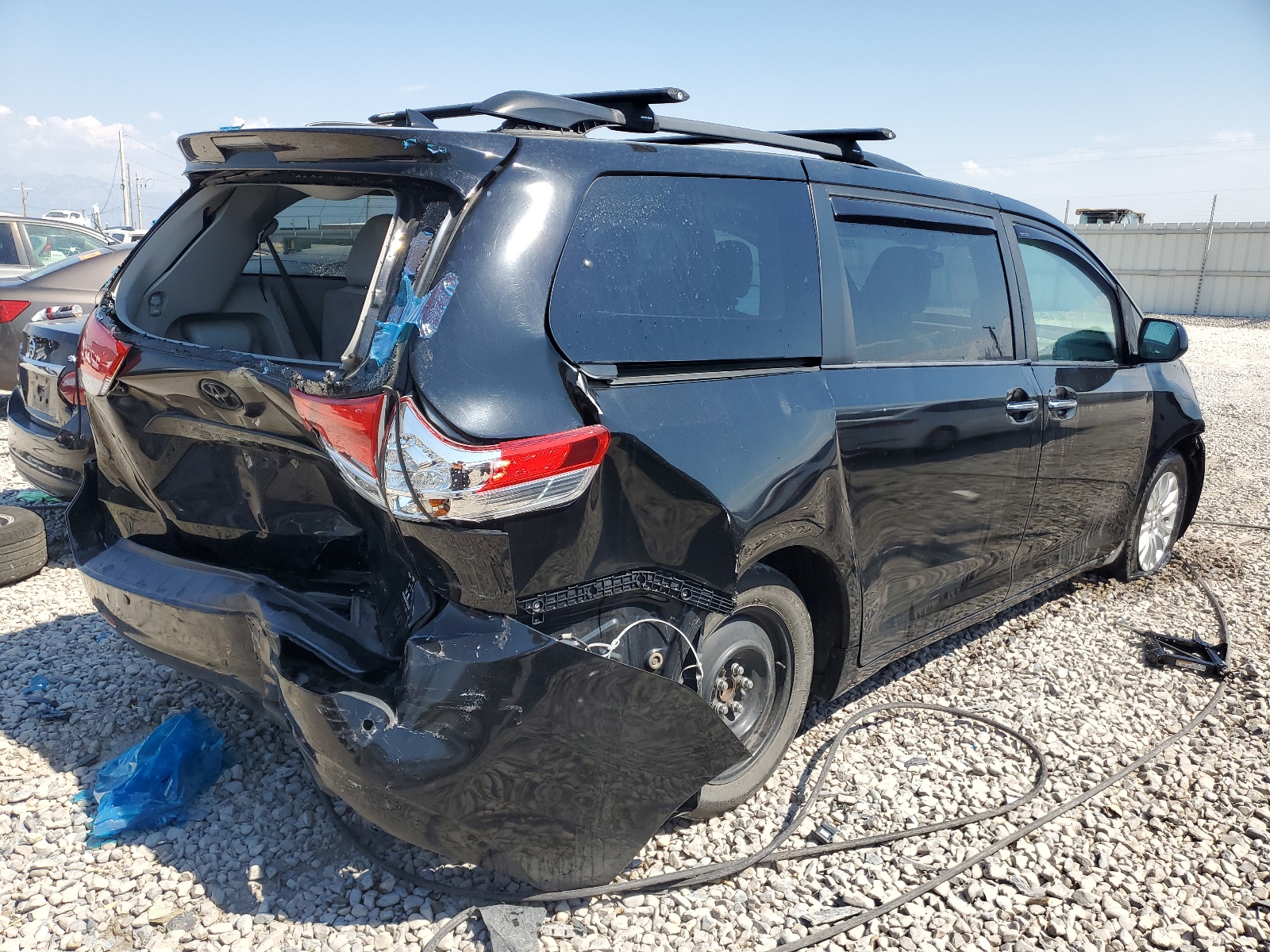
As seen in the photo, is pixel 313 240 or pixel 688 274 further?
pixel 313 240

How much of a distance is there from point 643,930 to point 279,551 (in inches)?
55.4

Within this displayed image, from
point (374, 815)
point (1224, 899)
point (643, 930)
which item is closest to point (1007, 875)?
point (1224, 899)

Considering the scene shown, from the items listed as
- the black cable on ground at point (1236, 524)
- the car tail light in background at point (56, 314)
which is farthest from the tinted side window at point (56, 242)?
the black cable on ground at point (1236, 524)

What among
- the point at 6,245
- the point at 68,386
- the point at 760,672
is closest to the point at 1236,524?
the point at 760,672

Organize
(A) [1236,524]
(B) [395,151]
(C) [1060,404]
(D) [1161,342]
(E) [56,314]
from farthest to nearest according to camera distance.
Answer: (A) [1236,524] → (E) [56,314] → (D) [1161,342] → (C) [1060,404] → (B) [395,151]

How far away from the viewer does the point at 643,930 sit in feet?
8.00

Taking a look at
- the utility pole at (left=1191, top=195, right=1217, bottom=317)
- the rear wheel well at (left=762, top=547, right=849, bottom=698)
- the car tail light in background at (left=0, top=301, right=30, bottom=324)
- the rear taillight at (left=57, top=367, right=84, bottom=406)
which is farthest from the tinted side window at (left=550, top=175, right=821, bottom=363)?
the utility pole at (left=1191, top=195, right=1217, bottom=317)

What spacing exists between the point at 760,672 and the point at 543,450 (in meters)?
1.23

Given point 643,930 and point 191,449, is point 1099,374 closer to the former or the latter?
point 643,930

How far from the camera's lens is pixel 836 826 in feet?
9.47

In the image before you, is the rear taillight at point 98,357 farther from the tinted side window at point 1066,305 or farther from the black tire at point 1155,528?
the black tire at point 1155,528

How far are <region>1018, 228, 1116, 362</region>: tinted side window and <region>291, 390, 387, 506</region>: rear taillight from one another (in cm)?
287

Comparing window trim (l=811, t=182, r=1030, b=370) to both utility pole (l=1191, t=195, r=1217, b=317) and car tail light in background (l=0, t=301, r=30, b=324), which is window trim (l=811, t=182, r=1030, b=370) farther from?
utility pole (l=1191, t=195, r=1217, b=317)

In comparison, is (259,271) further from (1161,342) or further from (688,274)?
(1161,342)
